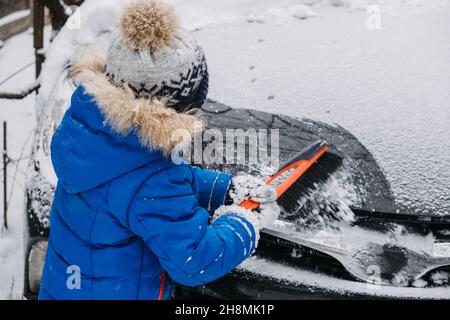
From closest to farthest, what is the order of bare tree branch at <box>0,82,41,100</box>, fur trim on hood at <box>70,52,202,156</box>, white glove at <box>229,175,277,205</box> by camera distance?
fur trim on hood at <box>70,52,202,156</box>, white glove at <box>229,175,277,205</box>, bare tree branch at <box>0,82,41,100</box>

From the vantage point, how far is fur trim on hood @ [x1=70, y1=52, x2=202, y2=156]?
4.33 ft

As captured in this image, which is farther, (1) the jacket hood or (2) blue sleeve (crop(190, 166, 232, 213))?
(2) blue sleeve (crop(190, 166, 232, 213))

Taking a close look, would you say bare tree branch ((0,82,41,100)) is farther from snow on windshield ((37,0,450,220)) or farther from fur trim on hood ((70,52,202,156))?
fur trim on hood ((70,52,202,156))

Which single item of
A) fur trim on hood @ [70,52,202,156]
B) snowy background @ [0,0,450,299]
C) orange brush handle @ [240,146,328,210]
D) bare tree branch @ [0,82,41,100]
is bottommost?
bare tree branch @ [0,82,41,100]

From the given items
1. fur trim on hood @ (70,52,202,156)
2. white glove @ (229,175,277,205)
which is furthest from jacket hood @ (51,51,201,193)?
white glove @ (229,175,277,205)

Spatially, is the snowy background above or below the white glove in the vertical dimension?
above

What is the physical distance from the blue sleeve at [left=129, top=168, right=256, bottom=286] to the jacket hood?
0.08 metres

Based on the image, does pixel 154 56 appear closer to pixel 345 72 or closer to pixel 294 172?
pixel 294 172

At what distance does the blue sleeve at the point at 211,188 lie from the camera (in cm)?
176

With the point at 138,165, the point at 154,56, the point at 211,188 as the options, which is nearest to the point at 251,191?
the point at 211,188

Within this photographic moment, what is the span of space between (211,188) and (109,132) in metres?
0.49

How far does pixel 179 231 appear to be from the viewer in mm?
1358
